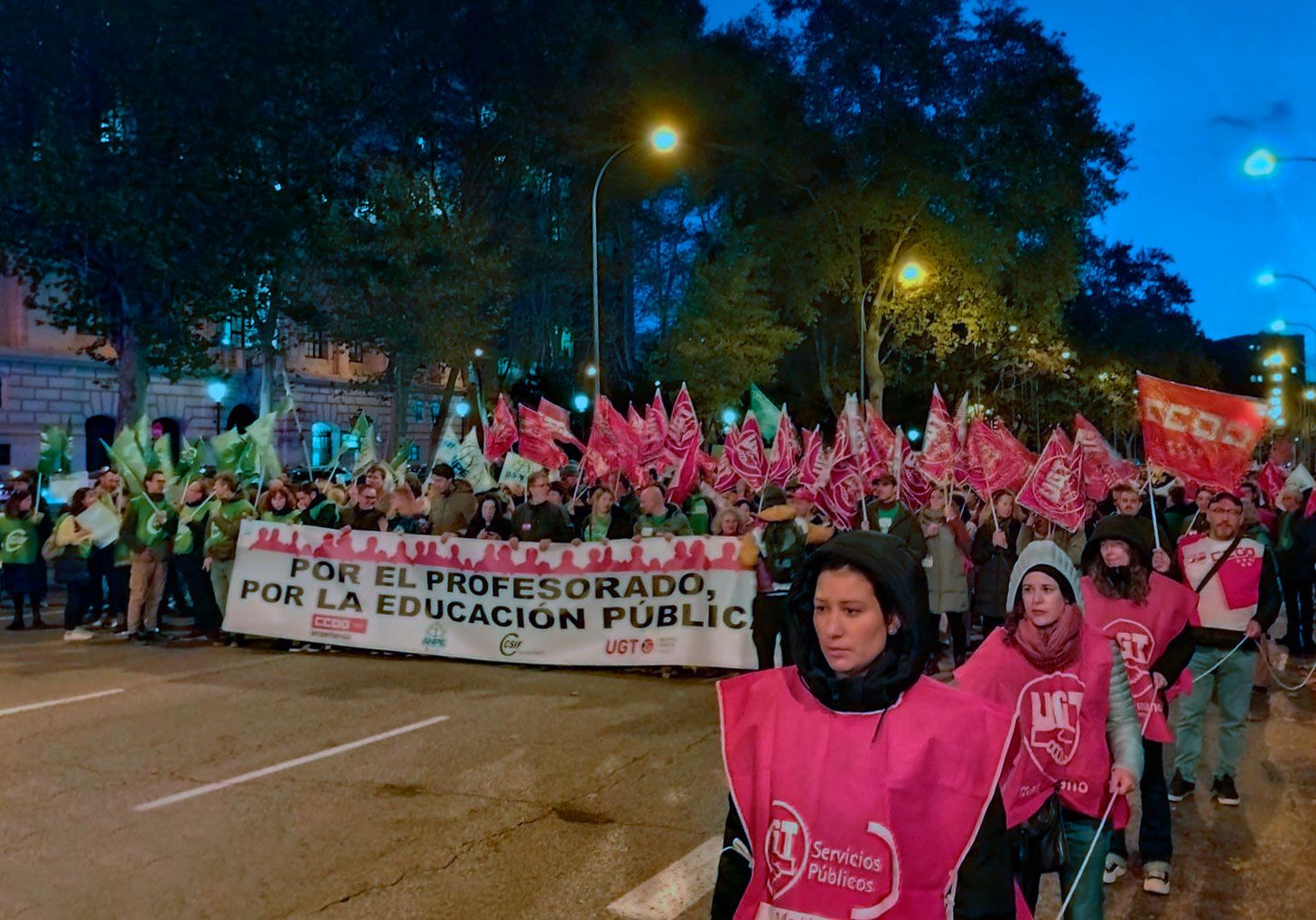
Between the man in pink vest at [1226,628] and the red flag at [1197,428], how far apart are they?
135 cm

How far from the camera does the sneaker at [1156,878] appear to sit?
4.89 m

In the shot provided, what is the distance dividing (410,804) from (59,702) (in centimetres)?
410

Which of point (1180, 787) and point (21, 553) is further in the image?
point (21, 553)

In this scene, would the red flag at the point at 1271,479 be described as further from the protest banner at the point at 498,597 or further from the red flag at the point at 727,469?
the protest banner at the point at 498,597

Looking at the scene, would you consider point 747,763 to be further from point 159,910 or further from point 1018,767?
point 159,910

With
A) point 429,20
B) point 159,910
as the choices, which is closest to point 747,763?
point 159,910

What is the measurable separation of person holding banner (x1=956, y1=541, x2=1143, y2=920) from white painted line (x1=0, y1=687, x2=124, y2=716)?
7.41 meters

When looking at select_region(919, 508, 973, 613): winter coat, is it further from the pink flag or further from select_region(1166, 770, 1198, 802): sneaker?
the pink flag

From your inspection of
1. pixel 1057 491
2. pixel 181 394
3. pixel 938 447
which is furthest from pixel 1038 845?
pixel 181 394

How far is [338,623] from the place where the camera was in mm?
10930

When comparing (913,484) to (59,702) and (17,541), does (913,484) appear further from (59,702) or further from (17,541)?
(17,541)

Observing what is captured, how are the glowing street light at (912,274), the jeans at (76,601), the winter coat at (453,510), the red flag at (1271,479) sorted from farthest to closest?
the glowing street light at (912,274) < the red flag at (1271,479) < the winter coat at (453,510) < the jeans at (76,601)

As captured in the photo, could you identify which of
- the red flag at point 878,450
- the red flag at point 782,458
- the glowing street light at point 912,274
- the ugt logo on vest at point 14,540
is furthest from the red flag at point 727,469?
the glowing street light at point 912,274

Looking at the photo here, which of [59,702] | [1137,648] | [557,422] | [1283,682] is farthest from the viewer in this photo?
[557,422]
